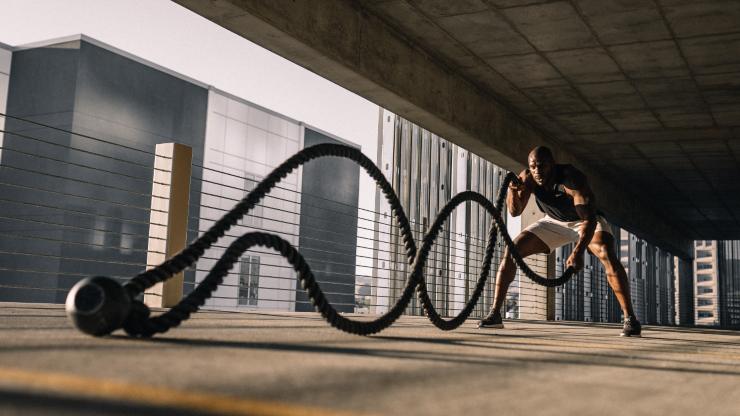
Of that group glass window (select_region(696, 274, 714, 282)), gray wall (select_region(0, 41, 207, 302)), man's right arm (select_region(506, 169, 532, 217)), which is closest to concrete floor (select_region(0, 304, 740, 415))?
man's right arm (select_region(506, 169, 532, 217))

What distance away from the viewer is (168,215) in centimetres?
593

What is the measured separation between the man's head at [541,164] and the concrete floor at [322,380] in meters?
2.98

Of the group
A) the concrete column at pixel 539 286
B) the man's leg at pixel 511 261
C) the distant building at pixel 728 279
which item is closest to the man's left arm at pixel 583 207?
the man's leg at pixel 511 261

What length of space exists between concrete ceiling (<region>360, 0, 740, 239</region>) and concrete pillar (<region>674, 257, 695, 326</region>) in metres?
16.7

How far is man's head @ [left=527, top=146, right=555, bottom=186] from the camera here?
549cm

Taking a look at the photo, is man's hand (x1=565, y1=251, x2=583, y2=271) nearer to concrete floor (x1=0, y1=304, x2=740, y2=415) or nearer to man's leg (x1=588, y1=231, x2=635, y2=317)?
man's leg (x1=588, y1=231, x2=635, y2=317)

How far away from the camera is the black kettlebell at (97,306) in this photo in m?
2.45

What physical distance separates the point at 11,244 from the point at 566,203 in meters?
30.5

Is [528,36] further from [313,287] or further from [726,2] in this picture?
[313,287]

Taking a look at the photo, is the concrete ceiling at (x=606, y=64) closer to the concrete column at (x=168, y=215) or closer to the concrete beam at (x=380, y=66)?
the concrete beam at (x=380, y=66)

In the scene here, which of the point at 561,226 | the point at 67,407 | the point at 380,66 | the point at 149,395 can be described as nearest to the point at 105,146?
the point at 380,66

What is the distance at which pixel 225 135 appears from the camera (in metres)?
36.7

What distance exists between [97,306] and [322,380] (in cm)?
119

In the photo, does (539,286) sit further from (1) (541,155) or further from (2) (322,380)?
(2) (322,380)
